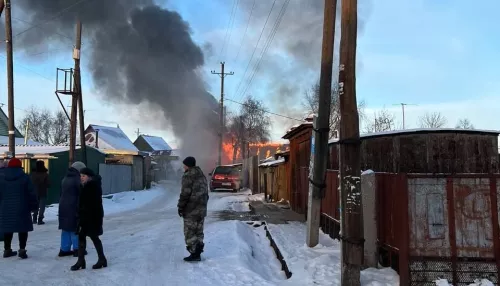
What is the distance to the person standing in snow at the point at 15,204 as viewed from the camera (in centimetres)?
720

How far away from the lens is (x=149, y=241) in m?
9.17

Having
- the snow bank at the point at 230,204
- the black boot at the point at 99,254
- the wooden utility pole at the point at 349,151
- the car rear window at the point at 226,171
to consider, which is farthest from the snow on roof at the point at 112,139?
the wooden utility pole at the point at 349,151

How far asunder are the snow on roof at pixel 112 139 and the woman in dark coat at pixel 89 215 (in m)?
35.1

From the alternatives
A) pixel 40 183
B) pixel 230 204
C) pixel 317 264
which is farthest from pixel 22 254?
pixel 230 204

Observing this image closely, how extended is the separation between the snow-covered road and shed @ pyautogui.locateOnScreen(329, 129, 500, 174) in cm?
307

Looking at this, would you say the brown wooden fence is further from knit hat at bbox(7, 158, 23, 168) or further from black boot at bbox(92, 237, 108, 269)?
knit hat at bbox(7, 158, 23, 168)

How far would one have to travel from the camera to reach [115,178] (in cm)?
2517

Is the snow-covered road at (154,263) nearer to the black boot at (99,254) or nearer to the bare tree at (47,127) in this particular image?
the black boot at (99,254)

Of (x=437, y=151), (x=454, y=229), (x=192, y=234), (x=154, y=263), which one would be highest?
(x=437, y=151)

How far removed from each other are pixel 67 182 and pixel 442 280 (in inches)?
227

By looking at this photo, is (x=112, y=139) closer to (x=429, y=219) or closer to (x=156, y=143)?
(x=156, y=143)

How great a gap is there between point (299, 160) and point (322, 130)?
6.73 m

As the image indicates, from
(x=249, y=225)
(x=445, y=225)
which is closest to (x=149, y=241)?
(x=249, y=225)

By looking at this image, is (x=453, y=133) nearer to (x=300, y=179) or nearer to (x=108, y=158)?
(x=300, y=179)
